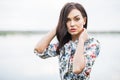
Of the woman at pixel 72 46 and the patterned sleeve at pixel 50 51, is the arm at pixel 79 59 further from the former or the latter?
the patterned sleeve at pixel 50 51

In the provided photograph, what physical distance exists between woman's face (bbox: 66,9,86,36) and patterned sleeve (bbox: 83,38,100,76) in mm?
75

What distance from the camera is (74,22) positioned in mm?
1619

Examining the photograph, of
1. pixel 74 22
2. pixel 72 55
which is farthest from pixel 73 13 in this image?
pixel 72 55

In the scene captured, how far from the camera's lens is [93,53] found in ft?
5.11

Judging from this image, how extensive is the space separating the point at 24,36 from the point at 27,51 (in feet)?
2.88

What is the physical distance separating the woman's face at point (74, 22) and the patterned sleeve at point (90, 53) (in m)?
0.08

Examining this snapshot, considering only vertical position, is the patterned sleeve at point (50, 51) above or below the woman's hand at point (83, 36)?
below

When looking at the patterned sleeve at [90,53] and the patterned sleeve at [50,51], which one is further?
the patterned sleeve at [50,51]

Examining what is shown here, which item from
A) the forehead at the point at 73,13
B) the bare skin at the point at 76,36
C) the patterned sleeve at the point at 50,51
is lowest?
the patterned sleeve at the point at 50,51

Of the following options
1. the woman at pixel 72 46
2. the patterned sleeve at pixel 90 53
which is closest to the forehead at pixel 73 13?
the woman at pixel 72 46

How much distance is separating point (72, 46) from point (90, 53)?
0.34ft

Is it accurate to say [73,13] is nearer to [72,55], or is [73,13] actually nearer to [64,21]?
[64,21]

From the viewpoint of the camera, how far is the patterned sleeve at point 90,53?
1.55 m

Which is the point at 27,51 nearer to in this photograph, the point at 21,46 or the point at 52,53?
the point at 21,46
